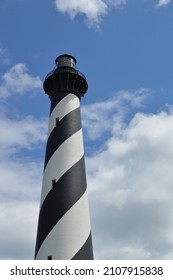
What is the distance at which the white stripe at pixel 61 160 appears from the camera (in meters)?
17.4

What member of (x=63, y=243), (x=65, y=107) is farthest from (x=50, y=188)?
(x=65, y=107)

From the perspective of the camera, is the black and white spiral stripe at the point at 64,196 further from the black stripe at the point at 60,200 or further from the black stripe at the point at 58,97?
the black stripe at the point at 58,97

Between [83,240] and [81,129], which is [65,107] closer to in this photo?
[81,129]

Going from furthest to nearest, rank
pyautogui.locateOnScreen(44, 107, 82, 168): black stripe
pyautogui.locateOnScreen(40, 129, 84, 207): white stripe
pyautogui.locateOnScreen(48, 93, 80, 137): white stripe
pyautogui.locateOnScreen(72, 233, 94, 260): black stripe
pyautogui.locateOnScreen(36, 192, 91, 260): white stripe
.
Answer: pyautogui.locateOnScreen(48, 93, 80, 137): white stripe → pyautogui.locateOnScreen(44, 107, 82, 168): black stripe → pyautogui.locateOnScreen(40, 129, 84, 207): white stripe → pyautogui.locateOnScreen(72, 233, 94, 260): black stripe → pyautogui.locateOnScreen(36, 192, 91, 260): white stripe

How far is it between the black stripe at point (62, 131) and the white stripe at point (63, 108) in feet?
0.80

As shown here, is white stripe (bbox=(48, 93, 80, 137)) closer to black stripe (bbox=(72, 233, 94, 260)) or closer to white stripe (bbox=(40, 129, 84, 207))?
white stripe (bbox=(40, 129, 84, 207))

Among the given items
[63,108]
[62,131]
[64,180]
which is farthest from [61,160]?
[63,108]

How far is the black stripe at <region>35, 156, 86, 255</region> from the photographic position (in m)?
16.3

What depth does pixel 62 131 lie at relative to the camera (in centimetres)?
1858

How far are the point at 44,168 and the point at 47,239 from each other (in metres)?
3.78

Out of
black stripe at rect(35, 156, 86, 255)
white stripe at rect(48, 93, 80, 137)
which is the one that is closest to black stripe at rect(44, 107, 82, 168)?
white stripe at rect(48, 93, 80, 137)

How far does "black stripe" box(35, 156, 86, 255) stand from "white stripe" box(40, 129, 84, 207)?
27cm

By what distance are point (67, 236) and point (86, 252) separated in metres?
1.14

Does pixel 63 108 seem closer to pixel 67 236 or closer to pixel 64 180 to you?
pixel 64 180
